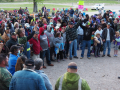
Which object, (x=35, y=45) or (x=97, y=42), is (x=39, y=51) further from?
(x=97, y=42)

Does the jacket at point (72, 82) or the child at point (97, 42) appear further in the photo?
the child at point (97, 42)

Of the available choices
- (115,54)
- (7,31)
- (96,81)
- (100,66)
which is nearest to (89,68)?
(100,66)

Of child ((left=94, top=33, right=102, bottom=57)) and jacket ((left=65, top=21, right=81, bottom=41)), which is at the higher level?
jacket ((left=65, top=21, right=81, bottom=41))

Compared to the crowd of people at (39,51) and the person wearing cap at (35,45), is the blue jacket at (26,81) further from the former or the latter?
the person wearing cap at (35,45)

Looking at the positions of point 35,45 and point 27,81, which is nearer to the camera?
point 27,81

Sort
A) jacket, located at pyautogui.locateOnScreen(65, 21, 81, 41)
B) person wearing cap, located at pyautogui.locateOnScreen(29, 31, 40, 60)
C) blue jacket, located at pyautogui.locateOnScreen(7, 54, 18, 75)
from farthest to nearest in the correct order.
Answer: jacket, located at pyautogui.locateOnScreen(65, 21, 81, 41) < person wearing cap, located at pyautogui.locateOnScreen(29, 31, 40, 60) < blue jacket, located at pyautogui.locateOnScreen(7, 54, 18, 75)

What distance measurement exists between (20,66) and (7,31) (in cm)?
386

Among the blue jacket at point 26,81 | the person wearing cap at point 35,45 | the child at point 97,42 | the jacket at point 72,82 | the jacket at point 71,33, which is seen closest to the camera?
the blue jacket at point 26,81

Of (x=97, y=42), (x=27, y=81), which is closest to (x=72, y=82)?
(x=27, y=81)

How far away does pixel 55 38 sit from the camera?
820 cm

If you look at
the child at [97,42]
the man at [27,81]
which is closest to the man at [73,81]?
the man at [27,81]

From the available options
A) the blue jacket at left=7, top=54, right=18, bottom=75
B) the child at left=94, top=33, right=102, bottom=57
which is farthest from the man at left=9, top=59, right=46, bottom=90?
the child at left=94, top=33, right=102, bottom=57

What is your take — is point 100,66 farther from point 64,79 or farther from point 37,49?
point 64,79

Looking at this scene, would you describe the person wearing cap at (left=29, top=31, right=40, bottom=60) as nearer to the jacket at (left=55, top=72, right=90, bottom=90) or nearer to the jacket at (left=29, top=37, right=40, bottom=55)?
the jacket at (left=29, top=37, right=40, bottom=55)
